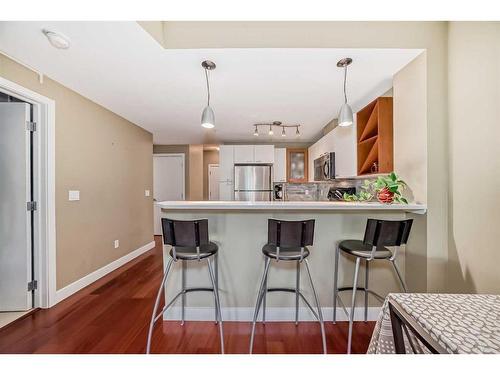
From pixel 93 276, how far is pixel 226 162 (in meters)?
2.84

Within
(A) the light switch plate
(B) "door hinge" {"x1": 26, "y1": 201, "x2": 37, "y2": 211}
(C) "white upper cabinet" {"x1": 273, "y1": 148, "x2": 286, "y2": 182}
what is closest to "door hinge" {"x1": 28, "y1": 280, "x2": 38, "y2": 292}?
(B) "door hinge" {"x1": 26, "y1": 201, "x2": 37, "y2": 211}

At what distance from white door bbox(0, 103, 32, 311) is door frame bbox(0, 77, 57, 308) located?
6cm

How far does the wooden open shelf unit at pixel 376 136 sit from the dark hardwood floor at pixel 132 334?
1531 millimetres

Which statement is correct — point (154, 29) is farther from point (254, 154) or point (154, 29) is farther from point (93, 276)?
point (254, 154)

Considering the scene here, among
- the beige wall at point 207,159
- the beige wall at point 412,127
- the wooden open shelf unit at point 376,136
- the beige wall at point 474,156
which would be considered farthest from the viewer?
the beige wall at point 207,159

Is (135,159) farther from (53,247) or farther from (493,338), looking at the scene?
(493,338)

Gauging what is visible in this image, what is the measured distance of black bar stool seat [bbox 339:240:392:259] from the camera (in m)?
1.68

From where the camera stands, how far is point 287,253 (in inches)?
67.1

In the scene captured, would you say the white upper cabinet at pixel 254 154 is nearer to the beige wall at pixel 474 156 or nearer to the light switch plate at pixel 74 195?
the light switch plate at pixel 74 195

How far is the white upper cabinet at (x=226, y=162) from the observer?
4.69m

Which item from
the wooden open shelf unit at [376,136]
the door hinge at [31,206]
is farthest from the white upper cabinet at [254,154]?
the door hinge at [31,206]

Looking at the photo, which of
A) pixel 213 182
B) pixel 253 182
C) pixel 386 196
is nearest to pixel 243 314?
pixel 386 196
